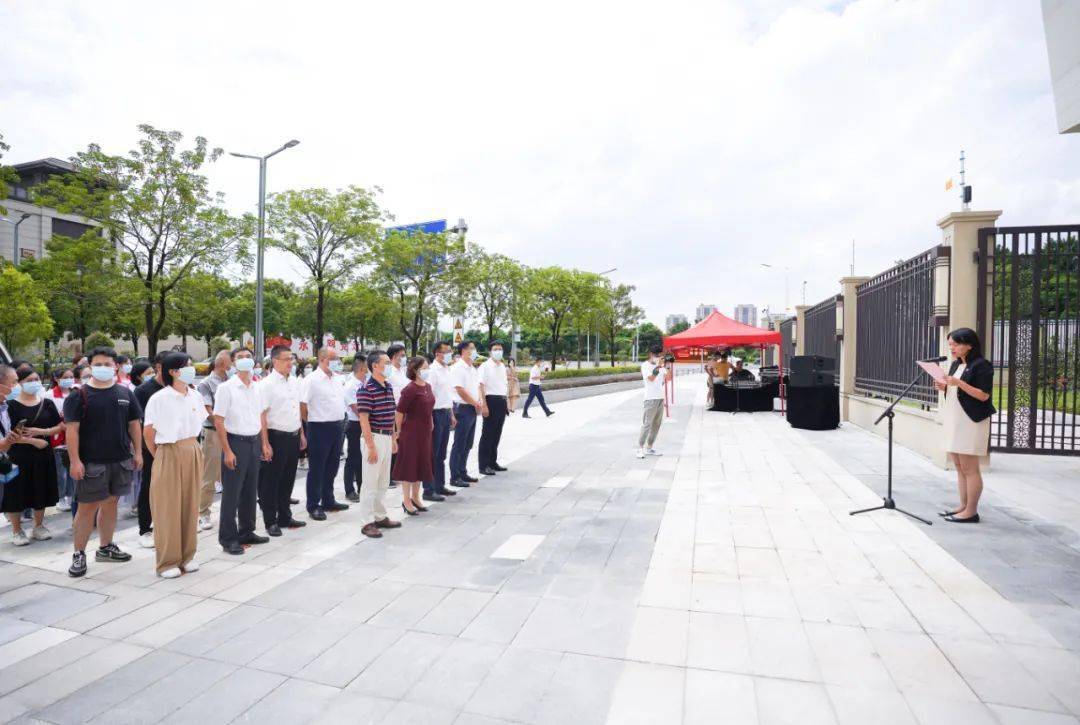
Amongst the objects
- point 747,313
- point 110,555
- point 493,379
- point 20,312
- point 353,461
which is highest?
point 747,313

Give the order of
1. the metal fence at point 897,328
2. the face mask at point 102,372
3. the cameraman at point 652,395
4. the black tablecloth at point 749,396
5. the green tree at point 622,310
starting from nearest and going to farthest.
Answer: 1. the face mask at point 102,372
2. the metal fence at point 897,328
3. the cameraman at point 652,395
4. the black tablecloth at point 749,396
5. the green tree at point 622,310

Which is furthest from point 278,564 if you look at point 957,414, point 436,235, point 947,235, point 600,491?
point 436,235

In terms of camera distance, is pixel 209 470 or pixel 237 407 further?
pixel 209 470

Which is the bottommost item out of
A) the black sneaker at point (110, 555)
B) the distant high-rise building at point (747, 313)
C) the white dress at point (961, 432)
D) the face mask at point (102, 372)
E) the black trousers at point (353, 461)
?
the black sneaker at point (110, 555)

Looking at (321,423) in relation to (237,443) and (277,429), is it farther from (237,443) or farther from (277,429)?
(237,443)

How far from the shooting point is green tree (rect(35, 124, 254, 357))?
1598 cm

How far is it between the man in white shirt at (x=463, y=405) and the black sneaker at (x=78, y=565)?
414cm

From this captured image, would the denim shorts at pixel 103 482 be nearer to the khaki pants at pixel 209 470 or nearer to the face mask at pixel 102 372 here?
the face mask at pixel 102 372

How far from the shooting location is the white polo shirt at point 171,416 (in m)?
4.66

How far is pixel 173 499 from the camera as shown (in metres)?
4.71

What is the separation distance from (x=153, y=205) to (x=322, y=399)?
13.5 metres

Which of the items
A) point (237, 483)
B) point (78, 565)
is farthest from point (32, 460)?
point (237, 483)

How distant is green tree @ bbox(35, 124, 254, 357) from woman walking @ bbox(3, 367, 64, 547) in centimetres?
1239

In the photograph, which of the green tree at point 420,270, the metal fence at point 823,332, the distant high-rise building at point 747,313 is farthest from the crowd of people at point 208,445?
the distant high-rise building at point 747,313
